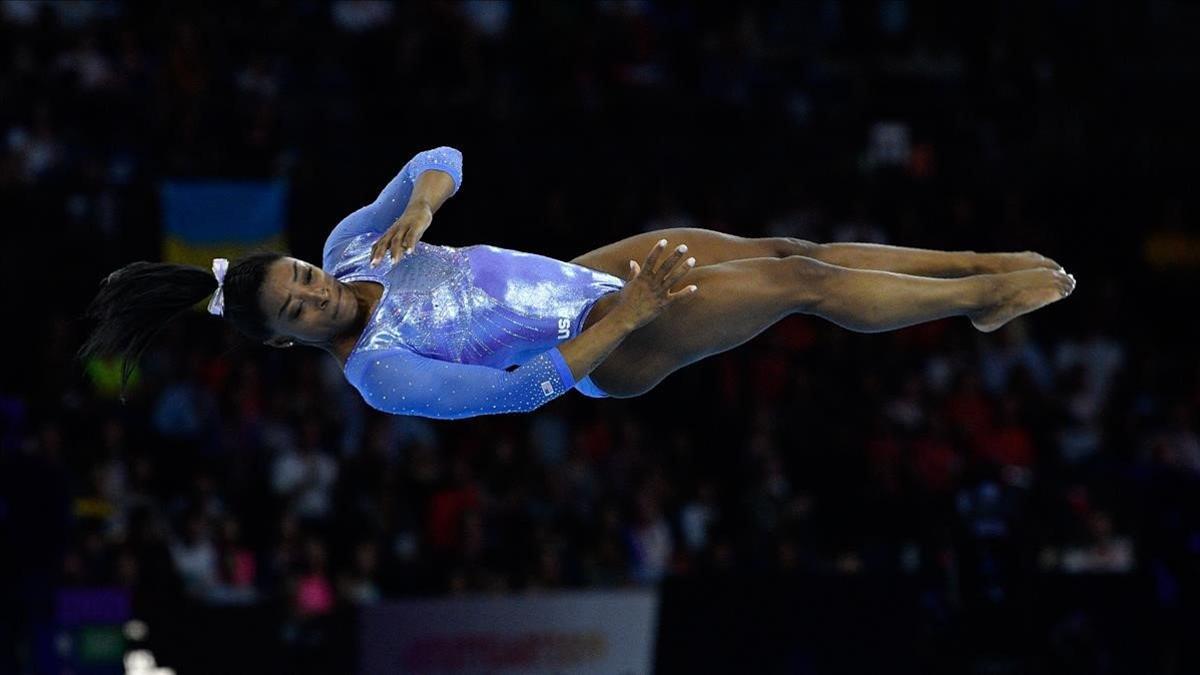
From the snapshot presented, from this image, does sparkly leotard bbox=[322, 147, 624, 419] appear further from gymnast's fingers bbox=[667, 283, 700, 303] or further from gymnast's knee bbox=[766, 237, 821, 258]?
gymnast's knee bbox=[766, 237, 821, 258]

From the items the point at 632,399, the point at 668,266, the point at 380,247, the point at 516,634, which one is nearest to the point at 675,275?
the point at 668,266

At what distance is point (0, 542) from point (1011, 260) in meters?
4.94

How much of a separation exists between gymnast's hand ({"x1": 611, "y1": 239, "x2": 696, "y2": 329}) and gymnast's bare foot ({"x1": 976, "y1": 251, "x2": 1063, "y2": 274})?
4.24ft

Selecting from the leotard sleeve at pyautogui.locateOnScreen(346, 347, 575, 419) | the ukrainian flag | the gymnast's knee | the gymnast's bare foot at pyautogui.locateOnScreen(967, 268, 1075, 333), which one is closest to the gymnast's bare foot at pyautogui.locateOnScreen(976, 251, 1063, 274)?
the gymnast's bare foot at pyautogui.locateOnScreen(967, 268, 1075, 333)

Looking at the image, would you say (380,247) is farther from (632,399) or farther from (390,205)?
(632,399)

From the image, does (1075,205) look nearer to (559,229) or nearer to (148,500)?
(559,229)

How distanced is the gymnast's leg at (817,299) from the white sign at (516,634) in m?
3.14

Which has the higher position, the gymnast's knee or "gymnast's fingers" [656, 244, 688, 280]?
the gymnast's knee

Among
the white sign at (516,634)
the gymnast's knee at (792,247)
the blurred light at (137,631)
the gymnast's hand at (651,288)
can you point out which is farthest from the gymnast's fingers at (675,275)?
Answer: the blurred light at (137,631)

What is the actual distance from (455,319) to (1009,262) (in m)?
1.82

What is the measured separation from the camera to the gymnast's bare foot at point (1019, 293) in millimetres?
4969

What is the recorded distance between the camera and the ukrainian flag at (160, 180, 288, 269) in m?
9.99

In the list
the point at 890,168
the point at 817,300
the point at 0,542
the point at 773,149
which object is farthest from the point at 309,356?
the point at 817,300

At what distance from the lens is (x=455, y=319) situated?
4836mm
